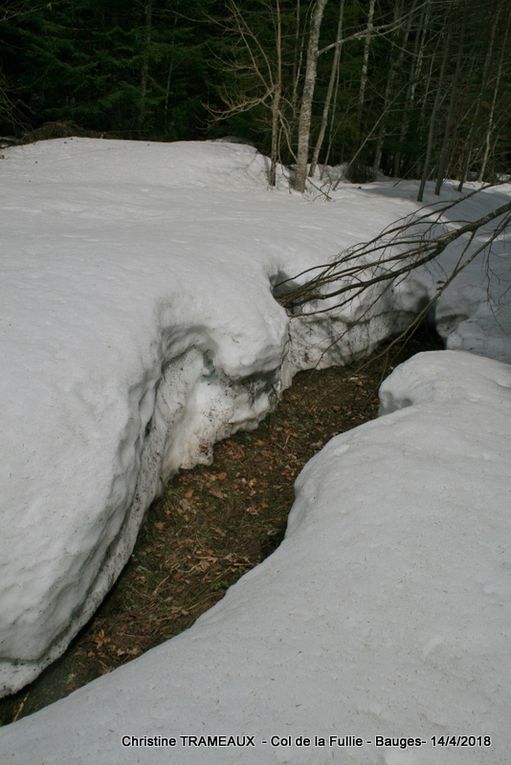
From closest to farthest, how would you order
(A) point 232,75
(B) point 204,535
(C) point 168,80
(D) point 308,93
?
(B) point 204,535 < (D) point 308,93 < (A) point 232,75 < (C) point 168,80

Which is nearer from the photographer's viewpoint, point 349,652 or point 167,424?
point 349,652

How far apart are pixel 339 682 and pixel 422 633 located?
413 mm

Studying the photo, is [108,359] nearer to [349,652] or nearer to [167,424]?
[167,424]

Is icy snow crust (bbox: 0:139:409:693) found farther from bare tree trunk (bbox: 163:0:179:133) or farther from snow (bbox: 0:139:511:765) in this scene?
bare tree trunk (bbox: 163:0:179:133)

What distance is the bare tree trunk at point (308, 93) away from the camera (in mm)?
10016

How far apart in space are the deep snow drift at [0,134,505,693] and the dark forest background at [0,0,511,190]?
611 centimetres

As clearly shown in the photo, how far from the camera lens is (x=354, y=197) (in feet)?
36.8

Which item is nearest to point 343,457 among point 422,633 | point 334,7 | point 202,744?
point 422,633

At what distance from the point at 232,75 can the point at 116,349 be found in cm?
1291

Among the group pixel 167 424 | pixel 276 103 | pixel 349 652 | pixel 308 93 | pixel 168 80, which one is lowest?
pixel 167 424

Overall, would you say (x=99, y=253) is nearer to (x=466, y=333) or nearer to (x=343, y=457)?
(x=343, y=457)

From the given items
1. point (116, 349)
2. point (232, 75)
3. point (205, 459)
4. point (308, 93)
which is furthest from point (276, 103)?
point (116, 349)

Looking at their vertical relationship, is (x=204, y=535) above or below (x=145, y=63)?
below

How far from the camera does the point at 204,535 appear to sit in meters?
4.03
